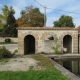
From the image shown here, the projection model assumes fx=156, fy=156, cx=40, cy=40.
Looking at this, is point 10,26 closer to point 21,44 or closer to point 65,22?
point 65,22

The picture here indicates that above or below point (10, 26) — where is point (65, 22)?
above

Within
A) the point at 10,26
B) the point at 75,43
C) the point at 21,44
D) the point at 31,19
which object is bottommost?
the point at 21,44

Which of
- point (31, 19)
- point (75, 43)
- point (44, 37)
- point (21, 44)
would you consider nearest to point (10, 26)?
point (31, 19)

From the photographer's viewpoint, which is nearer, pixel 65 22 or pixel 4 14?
pixel 4 14

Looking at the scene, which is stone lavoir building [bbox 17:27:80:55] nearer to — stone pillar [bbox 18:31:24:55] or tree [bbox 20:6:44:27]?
stone pillar [bbox 18:31:24:55]

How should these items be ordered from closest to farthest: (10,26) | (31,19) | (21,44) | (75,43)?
(21,44), (75,43), (31,19), (10,26)

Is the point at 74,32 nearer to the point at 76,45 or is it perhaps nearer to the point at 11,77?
the point at 76,45

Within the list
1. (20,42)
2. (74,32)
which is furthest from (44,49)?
(74,32)

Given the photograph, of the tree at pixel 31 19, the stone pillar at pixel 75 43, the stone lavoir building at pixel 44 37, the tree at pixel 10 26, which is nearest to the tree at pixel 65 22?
the tree at pixel 31 19

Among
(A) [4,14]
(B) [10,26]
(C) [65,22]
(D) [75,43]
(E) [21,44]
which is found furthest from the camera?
(C) [65,22]

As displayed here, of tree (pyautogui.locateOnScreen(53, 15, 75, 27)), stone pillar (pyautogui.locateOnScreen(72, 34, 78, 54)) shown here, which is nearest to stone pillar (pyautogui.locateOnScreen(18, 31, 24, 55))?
stone pillar (pyautogui.locateOnScreen(72, 34, 78, 54))

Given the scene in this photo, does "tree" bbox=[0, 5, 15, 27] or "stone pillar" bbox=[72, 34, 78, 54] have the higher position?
"tree" bbox=[0, 5, 15, 27]

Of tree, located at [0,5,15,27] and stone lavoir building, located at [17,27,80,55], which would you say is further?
tree, located at [0,5,15,27]

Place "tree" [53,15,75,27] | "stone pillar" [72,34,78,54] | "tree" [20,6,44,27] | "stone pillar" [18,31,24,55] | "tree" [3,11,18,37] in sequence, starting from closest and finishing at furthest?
1. "stone pillar" [18,31,24,55]
2. "stone pillar" [72,34,78,54]
3. "tree" [20,6,44,27]
4. "tree" [3,11,18,37]
5. "tree" [53,15,75,27]
